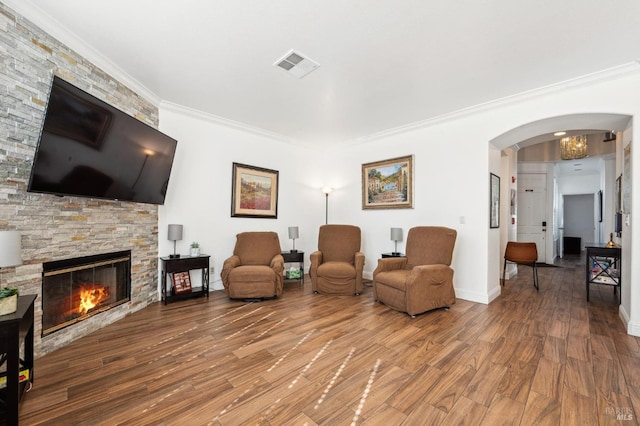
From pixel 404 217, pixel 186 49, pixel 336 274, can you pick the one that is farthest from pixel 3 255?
pixel 404 217

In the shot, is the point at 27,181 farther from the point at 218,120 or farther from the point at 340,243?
the point at 340,243

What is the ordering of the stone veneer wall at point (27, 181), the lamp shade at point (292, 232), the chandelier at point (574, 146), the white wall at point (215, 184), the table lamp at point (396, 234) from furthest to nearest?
the chandelier at point (574, 146) → the lamp shade at point (292, 232) → the table lamp at point (396, 234) → the white wall at point (215, 184) → the stone veneer wall at point (27, 181)

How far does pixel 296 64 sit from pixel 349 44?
0.60 meters

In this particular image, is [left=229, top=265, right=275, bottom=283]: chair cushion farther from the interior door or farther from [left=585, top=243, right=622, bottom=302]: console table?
the interior door

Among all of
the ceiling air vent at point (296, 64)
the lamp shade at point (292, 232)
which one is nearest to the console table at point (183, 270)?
the lamp shade at point (292, 232)

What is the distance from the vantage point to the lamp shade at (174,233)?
3.72 m

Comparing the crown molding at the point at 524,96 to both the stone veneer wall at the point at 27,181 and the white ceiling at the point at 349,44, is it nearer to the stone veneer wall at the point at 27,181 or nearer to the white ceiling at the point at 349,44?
the white ceiling at the point at 349,44

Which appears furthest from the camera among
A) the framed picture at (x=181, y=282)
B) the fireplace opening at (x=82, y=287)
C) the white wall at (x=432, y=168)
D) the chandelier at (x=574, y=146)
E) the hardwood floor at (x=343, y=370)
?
the chandelier at (x=574, y=146)

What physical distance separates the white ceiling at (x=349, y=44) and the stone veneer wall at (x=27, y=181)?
0.18 metres

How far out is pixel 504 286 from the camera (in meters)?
4.77

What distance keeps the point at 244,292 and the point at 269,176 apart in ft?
7.25

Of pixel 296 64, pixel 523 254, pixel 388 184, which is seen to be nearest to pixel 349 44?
pixel 296 64

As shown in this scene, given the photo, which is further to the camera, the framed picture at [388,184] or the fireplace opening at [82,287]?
the framed picture at [388,184]

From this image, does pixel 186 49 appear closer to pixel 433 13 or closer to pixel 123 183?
pixel 123 183
